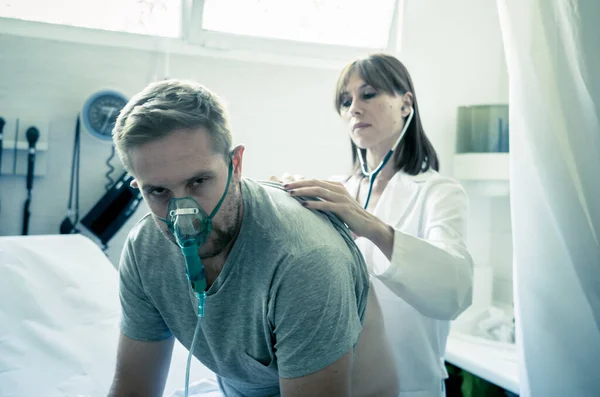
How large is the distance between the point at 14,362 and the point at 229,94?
4.38 ft

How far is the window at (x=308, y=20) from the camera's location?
2.24m

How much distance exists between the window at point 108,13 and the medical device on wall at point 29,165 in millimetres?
467

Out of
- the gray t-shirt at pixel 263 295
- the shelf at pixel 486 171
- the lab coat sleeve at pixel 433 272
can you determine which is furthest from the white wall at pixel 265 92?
the lab coat sleeve at pixel 433 272

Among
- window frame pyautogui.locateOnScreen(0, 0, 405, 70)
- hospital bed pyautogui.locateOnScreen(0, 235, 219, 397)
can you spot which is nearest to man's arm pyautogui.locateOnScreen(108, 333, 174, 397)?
hospital bed pyautogui.locateOnScreen(0, 235, 219, 397)

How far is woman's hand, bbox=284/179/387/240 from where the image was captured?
41.7 inches

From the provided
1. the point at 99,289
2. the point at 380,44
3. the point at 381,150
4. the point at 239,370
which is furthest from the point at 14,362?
the point at 380,44

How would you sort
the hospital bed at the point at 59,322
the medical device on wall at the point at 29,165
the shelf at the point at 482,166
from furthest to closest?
the shelf at the point at 482,166 → the medical device on wall at the point at 29,165 → the hospital bed at the point at 59,322

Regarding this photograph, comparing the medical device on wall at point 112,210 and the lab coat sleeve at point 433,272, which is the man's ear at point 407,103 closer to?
the lab coat sleeve at point 433,272

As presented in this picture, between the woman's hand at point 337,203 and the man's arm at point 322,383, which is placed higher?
the woman's hand at point 337,203

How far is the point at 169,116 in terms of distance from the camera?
0.91 meters

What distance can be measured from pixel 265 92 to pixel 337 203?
1.30 meters

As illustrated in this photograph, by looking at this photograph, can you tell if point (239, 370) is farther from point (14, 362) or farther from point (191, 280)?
point (14, 362)

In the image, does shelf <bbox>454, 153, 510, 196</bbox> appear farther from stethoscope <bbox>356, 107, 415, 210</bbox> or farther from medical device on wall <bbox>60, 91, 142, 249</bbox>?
medical device on wall <bbox>60, 91, 142, 249</bbox>

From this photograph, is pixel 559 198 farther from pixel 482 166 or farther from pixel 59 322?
pixel 59 322
